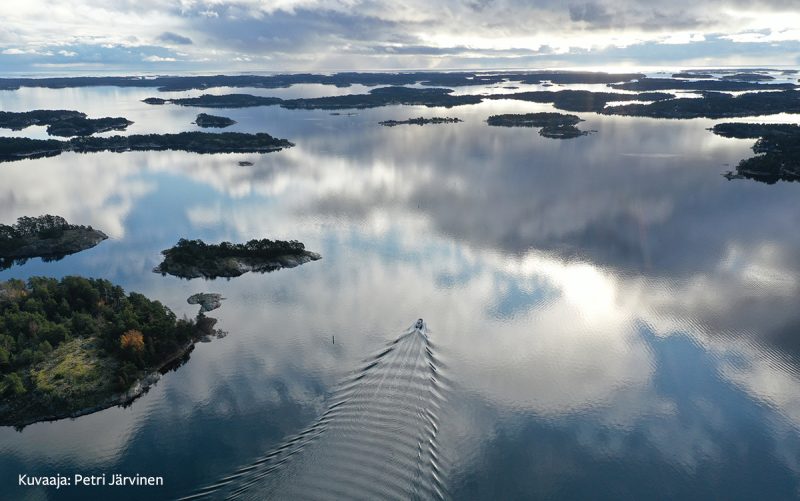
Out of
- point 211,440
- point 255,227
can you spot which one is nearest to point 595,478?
point 211,440

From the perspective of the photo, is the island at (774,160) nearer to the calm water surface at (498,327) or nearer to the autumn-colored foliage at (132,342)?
the calm water surface at (498,327)

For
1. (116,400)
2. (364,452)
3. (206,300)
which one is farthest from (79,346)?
(364,452)

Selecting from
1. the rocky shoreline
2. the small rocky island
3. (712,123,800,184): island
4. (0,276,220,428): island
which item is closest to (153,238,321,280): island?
the small rocky island

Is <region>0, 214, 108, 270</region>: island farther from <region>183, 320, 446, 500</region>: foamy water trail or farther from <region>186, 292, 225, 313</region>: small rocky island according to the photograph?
<region>183, 320, 446, 500</region>: foamy water trail

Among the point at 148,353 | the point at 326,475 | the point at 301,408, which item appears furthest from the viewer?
the point at 148,353

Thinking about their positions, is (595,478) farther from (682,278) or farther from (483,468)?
(682,278)

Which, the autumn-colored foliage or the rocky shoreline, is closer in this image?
the rocky shoreline
